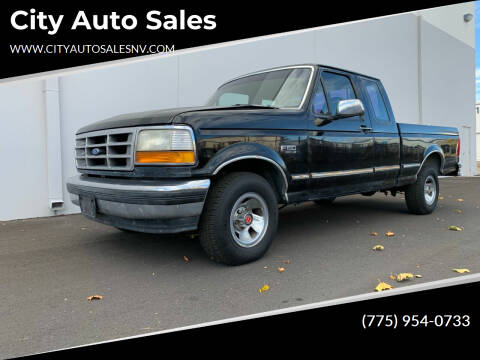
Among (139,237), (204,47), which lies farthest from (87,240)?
(204,47)

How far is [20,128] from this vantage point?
613cm

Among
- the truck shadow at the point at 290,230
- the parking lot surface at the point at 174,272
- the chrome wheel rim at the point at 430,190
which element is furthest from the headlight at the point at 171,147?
the chrome wheel rim at the point at 430,190

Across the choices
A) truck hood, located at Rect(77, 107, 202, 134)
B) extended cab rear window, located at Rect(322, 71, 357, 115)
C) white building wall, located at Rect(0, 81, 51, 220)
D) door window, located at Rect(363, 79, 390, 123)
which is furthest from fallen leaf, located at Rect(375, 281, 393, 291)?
white building wall, located at Rect(0, 81, 51, 220)

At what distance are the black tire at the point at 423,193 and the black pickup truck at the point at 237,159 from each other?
3.50ft

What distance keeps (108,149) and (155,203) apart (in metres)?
0.86

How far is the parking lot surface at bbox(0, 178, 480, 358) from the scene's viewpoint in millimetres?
2488

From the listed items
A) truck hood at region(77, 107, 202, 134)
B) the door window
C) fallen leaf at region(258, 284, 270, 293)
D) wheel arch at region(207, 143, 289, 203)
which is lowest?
fallen leaf at region(258, 284, 270, 293)

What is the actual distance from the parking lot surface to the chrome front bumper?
1.64 ft

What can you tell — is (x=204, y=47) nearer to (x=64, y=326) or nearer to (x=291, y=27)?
(x=291, y=27)

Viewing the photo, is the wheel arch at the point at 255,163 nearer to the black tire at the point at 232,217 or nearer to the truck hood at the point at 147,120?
the black tire at the point at 232,217

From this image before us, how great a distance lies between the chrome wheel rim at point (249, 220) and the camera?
11.1 ft

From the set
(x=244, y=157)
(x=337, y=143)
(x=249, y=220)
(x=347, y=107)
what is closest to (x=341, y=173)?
(x=337, y=143)

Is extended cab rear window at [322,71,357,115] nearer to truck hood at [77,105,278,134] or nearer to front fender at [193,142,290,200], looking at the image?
truck hood at [77,105,278,134]

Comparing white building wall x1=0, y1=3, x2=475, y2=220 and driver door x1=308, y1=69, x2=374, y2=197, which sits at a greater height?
white building wall x1=0, y1=3, x2=475, y2=220
